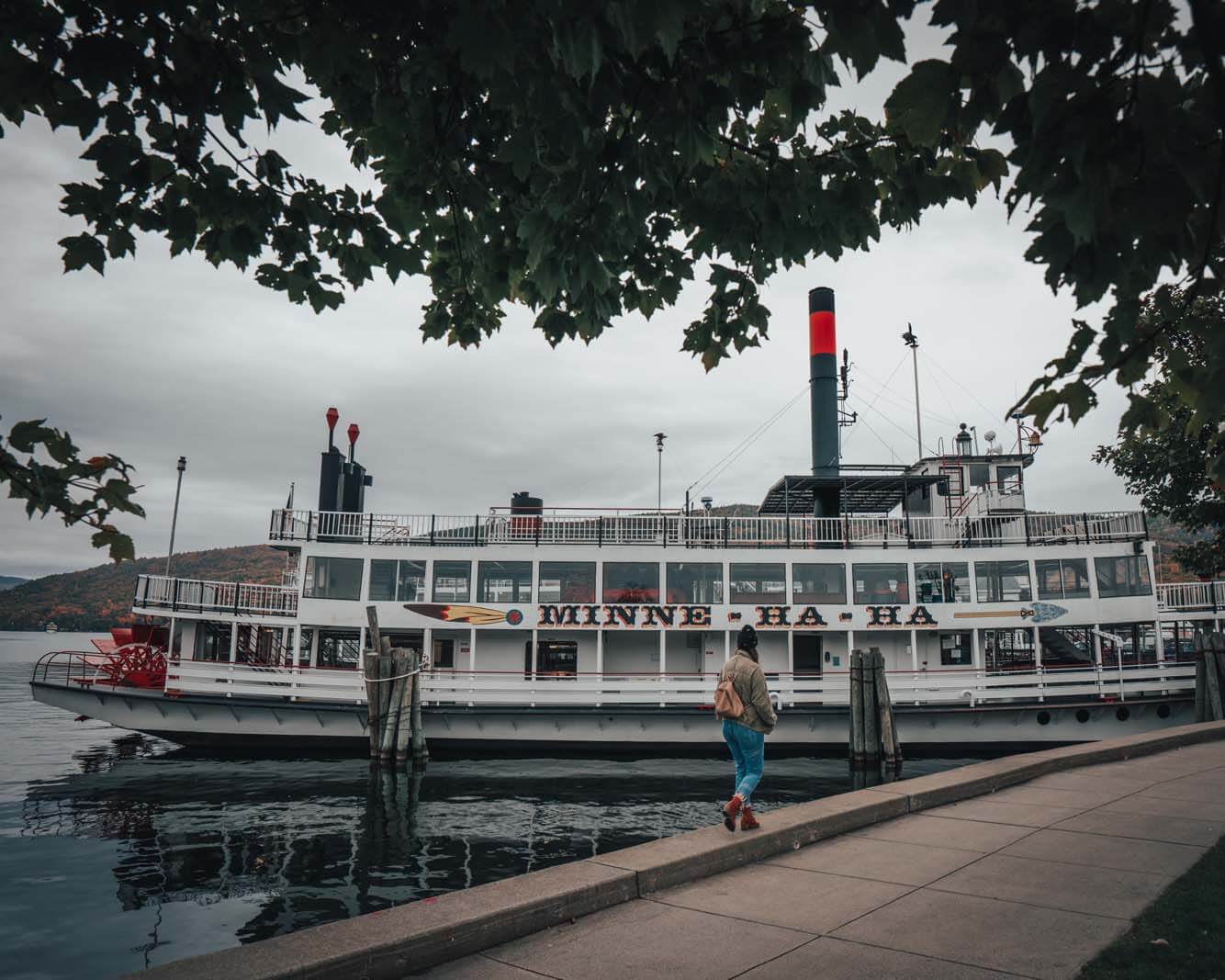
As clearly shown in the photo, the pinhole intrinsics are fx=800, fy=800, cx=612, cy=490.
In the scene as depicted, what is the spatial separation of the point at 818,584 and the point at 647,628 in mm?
4739

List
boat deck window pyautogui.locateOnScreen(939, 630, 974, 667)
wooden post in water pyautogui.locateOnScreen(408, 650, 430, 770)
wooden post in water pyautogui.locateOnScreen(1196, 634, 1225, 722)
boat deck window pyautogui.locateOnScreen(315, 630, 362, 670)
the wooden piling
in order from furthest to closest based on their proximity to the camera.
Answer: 1. boat deck window pyautogui.locateOnScreen(315, 630, 362, 670)
2. boat deck window pyautogui.locateOnScreen(939, 630, 974, 667)
3. wooden post in water pyautogui.locateOnScreen(1196, 634, 1225, 722)
4. wooden post in water pyautogui.locateOnScreen(408, 650, 430, 770)
5. the wooden piling

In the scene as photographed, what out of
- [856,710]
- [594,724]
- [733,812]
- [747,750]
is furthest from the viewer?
[594,724]

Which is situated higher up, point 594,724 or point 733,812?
point 733,812

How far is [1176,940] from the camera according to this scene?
425cm

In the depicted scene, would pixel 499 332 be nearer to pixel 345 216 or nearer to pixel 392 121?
pixel 345 216

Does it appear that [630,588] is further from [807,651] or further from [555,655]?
[807,651]

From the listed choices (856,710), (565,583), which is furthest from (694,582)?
(856,710)

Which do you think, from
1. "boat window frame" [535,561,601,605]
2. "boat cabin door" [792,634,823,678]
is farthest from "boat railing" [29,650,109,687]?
"boat cabin door" [792,634,823,678]

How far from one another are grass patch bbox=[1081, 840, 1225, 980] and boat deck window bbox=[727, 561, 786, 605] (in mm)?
15835

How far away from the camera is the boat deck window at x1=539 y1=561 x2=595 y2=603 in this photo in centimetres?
2117

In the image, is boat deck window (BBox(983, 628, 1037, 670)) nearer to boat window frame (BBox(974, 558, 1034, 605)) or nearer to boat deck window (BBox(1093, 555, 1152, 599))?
boat window frame (BBox(974, 558, 1034, 605))

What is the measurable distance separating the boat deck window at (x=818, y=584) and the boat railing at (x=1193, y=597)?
9265mm

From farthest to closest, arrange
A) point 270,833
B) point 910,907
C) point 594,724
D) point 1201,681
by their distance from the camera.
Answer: point 594,724 → point 1201,681 → point 270,833 → point 910,907

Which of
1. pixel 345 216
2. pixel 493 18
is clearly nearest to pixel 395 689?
pixel 345 216
